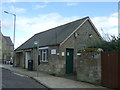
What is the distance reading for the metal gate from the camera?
39.3 ft

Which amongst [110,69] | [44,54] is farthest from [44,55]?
[110,69]

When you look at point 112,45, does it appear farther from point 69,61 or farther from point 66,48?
point 69,61

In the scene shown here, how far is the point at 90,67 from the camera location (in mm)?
14367

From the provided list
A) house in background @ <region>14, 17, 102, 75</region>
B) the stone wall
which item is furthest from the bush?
house in background @ <region>14, 17, 102, 75</region>

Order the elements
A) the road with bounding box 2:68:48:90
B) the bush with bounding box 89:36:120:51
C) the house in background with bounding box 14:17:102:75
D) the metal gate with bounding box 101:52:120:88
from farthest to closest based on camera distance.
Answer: the house in background with bounding box 14:17:102:75, the bush with bounding box 89:36:120:51, the road with bounding box 2:68:48:90, the metal gate with bounding box 101:52:120:88

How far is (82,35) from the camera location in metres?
22.5

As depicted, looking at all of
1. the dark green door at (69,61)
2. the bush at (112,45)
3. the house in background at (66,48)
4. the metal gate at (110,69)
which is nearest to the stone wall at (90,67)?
the metal gate at (110,69)

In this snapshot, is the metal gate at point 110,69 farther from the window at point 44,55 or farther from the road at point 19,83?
the window at point 44,55

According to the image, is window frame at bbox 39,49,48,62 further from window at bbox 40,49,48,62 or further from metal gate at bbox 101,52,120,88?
metal gate at bbox 101,52,120,88

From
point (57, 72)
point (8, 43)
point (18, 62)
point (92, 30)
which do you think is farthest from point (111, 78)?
point (8, 43)

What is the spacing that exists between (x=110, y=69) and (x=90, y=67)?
209cm

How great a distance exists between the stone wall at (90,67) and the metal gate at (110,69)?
18.9 inches

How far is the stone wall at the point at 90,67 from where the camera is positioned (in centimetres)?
1358

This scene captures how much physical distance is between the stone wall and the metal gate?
18.9 inches
